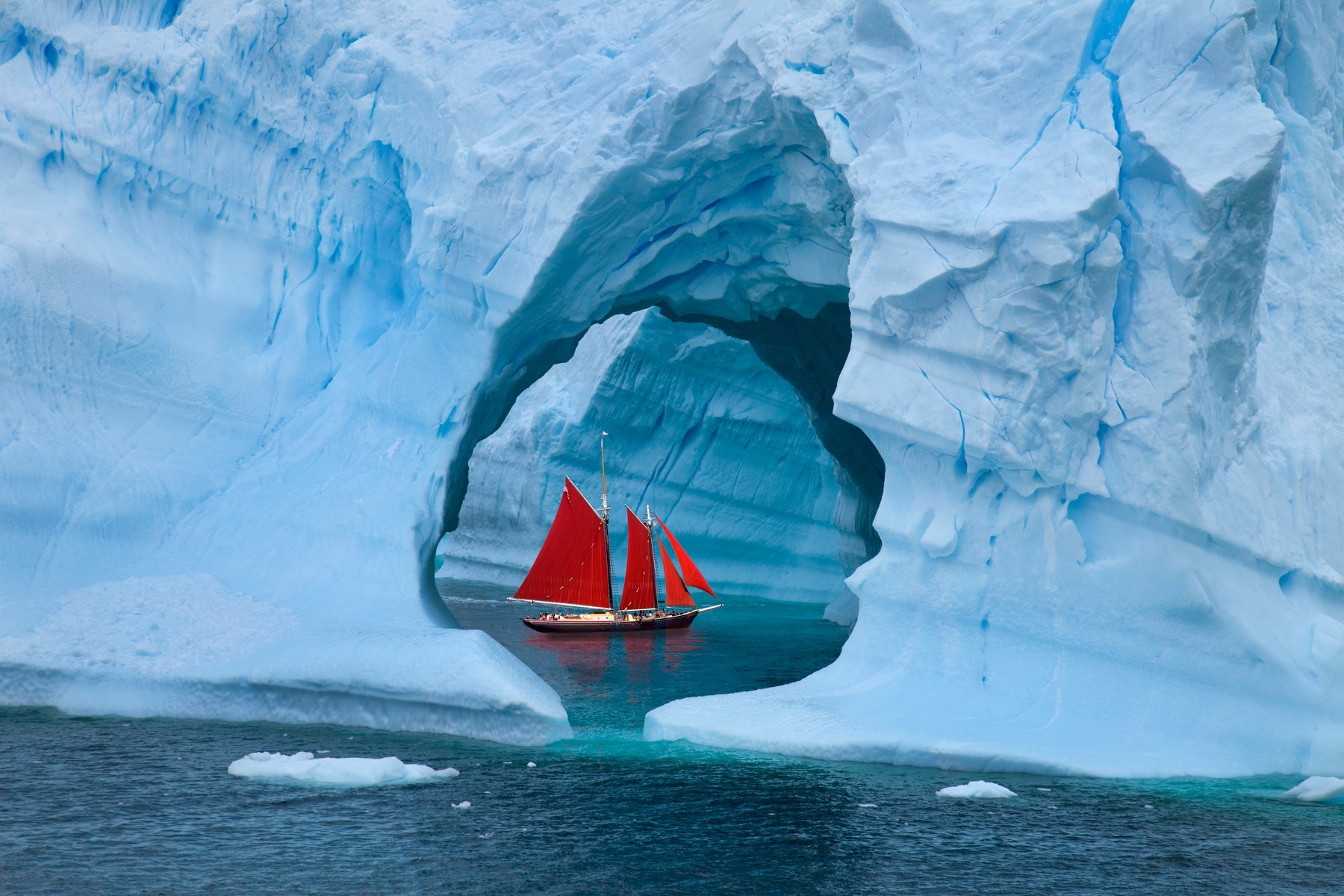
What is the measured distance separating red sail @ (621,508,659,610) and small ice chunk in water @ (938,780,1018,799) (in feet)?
42.1

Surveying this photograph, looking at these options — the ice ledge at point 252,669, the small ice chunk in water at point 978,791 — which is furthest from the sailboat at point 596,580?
the small ice chunk in water at point 978,791

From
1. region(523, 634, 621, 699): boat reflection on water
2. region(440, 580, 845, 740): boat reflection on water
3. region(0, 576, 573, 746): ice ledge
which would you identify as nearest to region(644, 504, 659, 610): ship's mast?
region(440, 580, 845, 740): boat reflection on water

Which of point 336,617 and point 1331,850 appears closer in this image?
point 1331,850

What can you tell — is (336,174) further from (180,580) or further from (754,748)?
(754,748)

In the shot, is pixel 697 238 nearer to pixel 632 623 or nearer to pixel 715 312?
pixel 715 312

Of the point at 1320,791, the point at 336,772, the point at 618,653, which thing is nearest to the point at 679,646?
the point at 618,653

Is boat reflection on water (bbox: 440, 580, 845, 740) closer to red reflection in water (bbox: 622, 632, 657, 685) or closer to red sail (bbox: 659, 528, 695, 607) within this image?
red reflection in water (bbox: 622, 632, 657, 685)

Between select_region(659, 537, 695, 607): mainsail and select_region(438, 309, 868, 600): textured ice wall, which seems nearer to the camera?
select_region(659, 537, 695, 607): mainsail

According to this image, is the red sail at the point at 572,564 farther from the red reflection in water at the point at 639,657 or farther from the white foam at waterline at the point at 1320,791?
the white foam at waterline at the point at 1320,791

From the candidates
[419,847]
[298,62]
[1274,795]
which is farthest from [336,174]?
[1274,795]

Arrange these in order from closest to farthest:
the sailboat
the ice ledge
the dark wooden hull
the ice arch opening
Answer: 1. the ice ledge
2. the ice arch opening
3. the sailboat
4. the dark wooden hull

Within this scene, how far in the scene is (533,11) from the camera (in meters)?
12.3

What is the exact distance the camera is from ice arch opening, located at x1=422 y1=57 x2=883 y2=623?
1104cm

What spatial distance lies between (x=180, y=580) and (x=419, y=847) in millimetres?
4911
